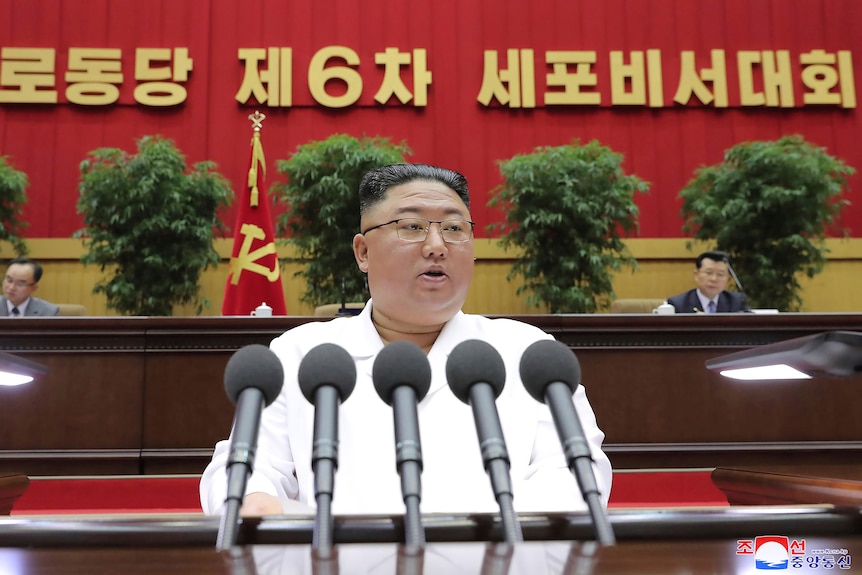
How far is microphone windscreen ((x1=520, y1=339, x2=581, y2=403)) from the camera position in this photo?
0.67 meters

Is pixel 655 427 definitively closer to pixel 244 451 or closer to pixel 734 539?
pixel 734 539

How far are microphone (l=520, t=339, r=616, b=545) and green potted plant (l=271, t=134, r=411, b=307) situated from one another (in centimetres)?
406

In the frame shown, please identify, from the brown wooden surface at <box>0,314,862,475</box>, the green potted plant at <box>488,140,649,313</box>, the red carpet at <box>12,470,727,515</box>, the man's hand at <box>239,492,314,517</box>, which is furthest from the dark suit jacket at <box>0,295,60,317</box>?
the man's hand at <box>239,492,314,517</box>

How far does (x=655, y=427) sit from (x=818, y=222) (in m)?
3.19

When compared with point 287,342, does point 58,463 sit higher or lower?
lower

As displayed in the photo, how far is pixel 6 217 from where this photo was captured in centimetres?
509

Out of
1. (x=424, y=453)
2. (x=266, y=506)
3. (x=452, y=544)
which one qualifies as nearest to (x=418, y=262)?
(x=424, y=453)

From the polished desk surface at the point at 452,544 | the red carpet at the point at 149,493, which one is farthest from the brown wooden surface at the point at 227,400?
the polished desk surface at the point at 452,544

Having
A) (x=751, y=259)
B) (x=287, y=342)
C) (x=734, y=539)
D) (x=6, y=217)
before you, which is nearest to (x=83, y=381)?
(x=287, y=342)

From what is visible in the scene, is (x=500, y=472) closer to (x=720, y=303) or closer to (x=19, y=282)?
(x=720, y=303)

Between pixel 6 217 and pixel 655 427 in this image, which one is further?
pixel 6 217

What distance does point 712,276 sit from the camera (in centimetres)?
452

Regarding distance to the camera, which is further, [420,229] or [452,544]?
[420,229]

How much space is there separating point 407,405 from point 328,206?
4094 mm
